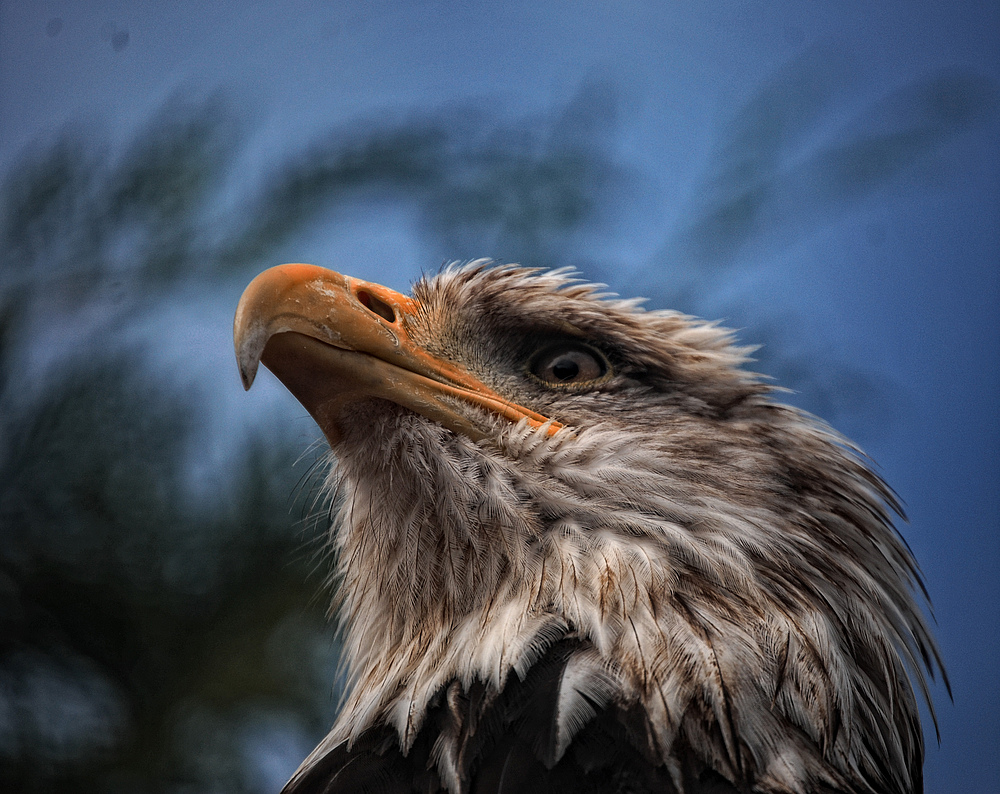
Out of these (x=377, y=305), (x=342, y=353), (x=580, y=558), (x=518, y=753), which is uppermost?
(x=377, y=305)

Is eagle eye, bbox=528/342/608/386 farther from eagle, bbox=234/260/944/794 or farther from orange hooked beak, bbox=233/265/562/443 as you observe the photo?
orange hooked beak, bbox=233/265/562/443

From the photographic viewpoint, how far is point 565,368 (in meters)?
1.73

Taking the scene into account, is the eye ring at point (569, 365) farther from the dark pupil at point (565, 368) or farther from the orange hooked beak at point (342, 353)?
the orange hooked beak at point (342, 353)

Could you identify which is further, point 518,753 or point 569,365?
point 569,365

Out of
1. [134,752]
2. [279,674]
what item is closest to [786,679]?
[279,674]

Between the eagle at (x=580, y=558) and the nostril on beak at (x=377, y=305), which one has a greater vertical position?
the nostril on beak at (x=377, y=305)

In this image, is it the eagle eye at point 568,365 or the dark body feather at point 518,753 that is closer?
the dark body feather at point 518,753

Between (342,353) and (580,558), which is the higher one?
(342,353)

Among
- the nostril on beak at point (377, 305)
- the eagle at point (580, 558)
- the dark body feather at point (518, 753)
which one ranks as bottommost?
the dark body feather at point (518, 753)

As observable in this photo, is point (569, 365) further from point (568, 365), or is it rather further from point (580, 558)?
point (580, 558)

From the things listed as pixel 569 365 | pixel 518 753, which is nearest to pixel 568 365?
pixel 569 365

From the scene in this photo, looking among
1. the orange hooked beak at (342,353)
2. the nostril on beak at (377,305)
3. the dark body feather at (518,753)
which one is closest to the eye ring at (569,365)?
the orange hooked beak at (342,353)

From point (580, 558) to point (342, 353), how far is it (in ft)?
1.73

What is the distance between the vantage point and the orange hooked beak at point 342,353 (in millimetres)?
1385
